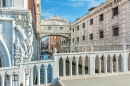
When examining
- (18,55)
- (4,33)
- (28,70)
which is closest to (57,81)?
(28,70)

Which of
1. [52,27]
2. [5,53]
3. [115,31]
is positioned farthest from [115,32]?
[52,27]

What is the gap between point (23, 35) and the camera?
382 centimetres

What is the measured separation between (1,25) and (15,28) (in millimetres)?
505

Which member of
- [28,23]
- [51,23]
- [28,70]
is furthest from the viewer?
[51,23]

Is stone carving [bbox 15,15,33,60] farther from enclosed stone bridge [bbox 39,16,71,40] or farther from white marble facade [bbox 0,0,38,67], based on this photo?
enclosed stone bridge [bbox 39,16,71,40]

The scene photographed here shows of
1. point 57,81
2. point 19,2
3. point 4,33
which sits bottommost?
point 57,81

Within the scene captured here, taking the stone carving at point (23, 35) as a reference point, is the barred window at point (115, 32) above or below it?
above

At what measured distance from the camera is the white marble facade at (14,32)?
3.74 metres

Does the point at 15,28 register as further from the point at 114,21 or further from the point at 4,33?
the point at 114,21

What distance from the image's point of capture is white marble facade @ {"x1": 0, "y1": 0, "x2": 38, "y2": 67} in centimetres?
374

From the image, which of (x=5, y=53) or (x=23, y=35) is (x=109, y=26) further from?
(x=5, y=53)

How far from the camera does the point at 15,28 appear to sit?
3820 mm

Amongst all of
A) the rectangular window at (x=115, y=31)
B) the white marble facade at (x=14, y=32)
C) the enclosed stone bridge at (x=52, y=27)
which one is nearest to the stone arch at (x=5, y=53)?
the white marble facade at (x=14, y=32)

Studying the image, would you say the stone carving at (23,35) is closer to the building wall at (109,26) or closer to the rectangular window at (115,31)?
the building wall at (109,26)
